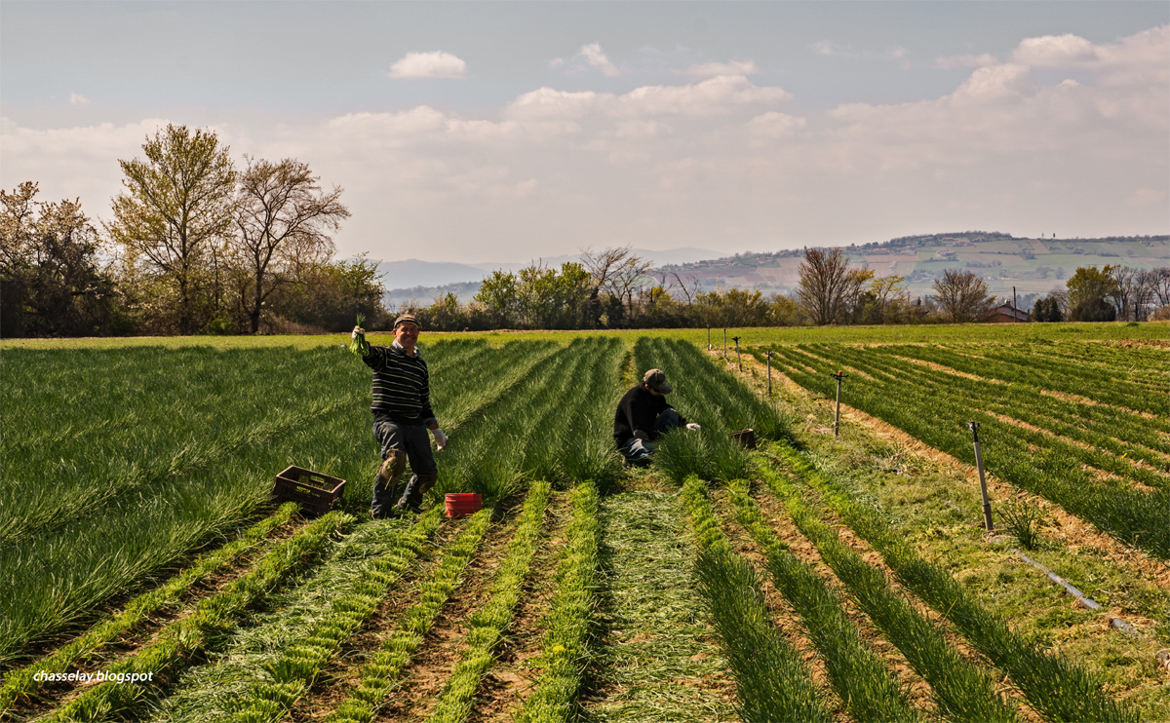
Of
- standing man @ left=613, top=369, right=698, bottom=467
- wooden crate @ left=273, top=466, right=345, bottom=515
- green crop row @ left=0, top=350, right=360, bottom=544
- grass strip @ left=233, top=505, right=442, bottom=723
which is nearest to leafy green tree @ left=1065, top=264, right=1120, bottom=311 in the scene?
standing man @ left=613, top=369, right=698, bottom=467

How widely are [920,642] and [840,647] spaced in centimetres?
49

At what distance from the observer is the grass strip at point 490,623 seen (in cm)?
388

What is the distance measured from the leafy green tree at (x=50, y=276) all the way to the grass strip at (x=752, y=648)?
49.4 metres

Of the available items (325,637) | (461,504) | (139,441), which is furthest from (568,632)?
(139,441)

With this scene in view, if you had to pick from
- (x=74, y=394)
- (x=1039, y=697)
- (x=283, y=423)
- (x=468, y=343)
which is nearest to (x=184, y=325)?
(x=468, y=343)

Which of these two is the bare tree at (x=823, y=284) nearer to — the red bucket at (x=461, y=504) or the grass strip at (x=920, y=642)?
the red bucket at (x=461, y=504)

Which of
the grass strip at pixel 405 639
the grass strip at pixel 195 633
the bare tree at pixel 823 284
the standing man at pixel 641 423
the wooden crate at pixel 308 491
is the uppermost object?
the bare tree at pixel 823 284

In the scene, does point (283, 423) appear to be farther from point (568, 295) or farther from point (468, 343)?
point (568, 295)

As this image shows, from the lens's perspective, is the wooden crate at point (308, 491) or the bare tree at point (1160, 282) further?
the bare tree at point (1160, 282)

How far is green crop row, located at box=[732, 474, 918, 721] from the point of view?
360cm

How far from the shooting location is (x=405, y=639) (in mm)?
4594

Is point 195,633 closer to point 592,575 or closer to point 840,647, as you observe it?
point 592,575

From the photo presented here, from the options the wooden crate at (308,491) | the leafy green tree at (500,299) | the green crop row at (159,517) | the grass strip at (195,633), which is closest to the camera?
the grass strip at (195,633)

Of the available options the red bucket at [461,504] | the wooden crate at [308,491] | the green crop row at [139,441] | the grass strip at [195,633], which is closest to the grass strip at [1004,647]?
the red bucket at [461,504]
